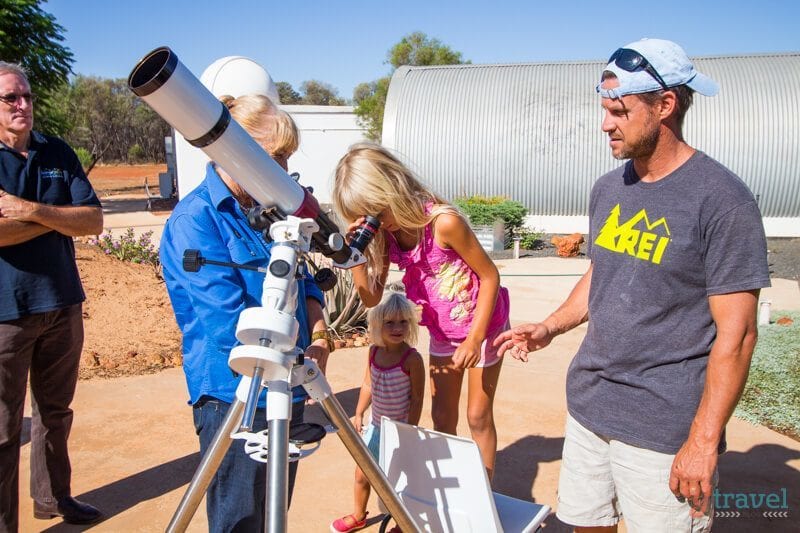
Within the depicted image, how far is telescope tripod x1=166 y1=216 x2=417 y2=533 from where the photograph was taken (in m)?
1.43

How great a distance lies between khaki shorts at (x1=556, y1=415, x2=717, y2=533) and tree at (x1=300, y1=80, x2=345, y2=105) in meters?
67.1

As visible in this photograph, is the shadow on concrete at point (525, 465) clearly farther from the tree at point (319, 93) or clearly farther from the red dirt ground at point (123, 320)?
the tree at point (319, 93)

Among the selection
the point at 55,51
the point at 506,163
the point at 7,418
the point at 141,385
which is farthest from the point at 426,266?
the point at 55,51

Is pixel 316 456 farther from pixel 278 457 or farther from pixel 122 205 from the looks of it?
pixel 122 205

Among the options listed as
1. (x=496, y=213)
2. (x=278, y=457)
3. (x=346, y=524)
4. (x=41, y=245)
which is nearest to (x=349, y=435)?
(x=278, y=457)

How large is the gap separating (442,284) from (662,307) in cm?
109

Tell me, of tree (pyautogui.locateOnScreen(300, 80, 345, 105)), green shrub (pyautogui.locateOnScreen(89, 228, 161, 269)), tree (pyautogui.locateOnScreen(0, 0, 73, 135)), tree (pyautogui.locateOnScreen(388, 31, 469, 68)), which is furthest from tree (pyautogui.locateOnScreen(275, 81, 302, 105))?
green shrub (pyautogui.locateOnScreen(89, 228, 161, 269))

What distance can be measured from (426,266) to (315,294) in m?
0.68

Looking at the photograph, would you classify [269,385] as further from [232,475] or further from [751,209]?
[751,209]

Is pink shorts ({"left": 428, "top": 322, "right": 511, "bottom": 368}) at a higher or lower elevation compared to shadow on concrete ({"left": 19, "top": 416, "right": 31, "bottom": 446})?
higher

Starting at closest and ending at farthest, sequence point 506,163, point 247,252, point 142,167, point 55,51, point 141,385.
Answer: point 247,252 → point 141,385 → point 506,163 → point 55,51 → point 142,167

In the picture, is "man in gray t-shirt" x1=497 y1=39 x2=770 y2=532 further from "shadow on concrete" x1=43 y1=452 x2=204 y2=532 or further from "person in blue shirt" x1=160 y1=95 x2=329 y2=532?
"shadow on concrete" x1=43 y1=452 x2=204 y2=532

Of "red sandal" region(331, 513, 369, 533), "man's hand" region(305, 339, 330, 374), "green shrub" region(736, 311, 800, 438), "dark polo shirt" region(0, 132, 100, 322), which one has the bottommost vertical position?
"red sandal" region(331, 513, 369, 533)

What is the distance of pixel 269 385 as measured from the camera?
1.53 meters
